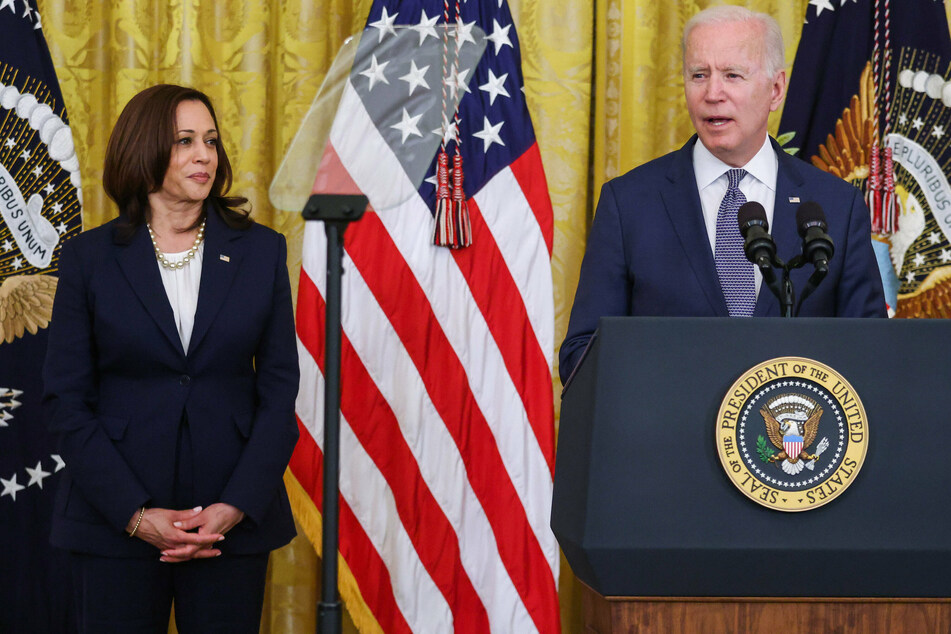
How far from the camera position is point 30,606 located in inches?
122

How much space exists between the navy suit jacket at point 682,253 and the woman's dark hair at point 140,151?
1.02 m

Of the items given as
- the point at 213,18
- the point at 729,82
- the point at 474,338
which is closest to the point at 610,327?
the point at 729,82

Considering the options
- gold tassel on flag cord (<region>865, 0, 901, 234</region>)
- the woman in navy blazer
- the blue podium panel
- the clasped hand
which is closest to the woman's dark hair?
the woman in navy blazer

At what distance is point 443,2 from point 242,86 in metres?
0.71

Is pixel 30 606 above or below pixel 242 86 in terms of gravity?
below

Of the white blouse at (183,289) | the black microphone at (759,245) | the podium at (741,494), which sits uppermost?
the black microphone at (759,245)

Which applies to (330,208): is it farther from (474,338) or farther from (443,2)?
(443,2)

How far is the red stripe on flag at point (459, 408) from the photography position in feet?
10.0

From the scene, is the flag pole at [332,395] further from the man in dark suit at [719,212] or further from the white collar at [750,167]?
the white collar at [750,167]

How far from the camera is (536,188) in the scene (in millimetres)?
3139

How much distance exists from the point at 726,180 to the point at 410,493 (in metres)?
1.48

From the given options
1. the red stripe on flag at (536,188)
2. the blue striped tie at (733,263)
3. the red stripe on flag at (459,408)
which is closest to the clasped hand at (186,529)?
the red stripe on flag at (459,408)

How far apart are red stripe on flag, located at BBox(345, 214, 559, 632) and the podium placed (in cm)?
182

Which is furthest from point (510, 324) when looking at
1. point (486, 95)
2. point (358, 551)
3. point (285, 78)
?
point (285, 78)
